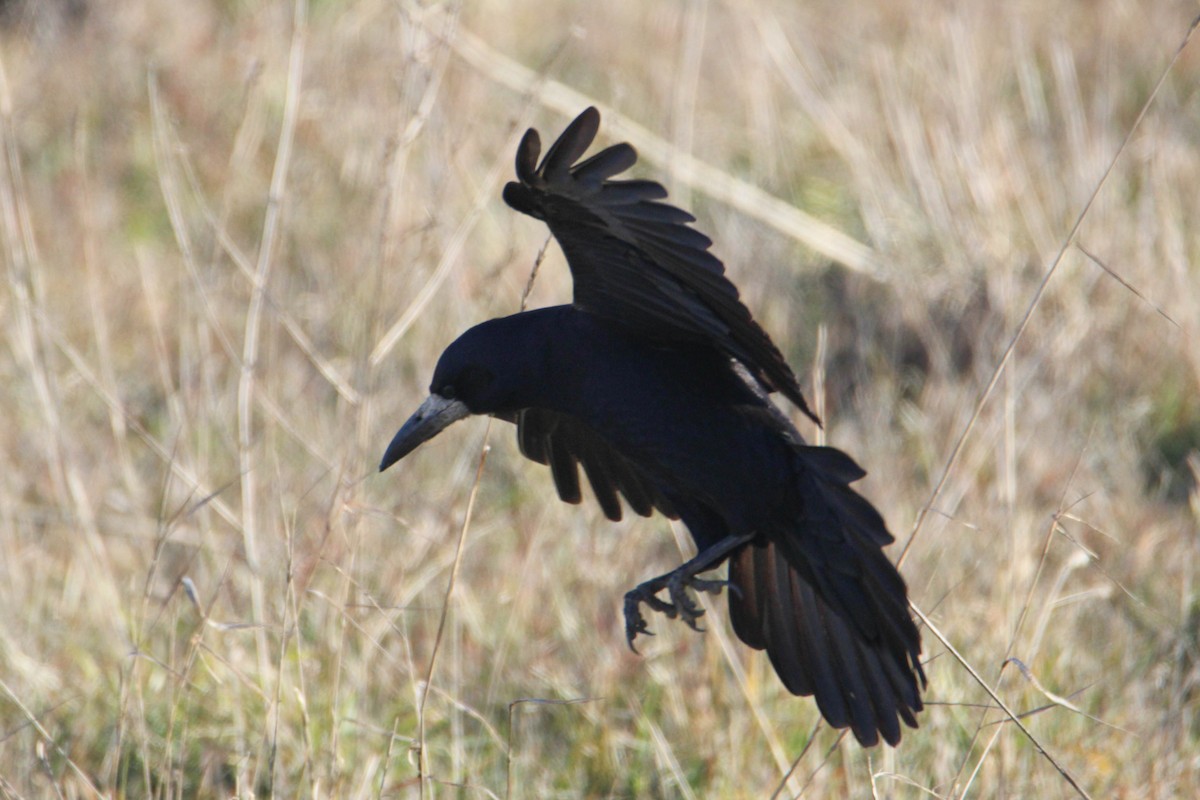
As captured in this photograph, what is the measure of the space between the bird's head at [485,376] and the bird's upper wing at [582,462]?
263 millimetres

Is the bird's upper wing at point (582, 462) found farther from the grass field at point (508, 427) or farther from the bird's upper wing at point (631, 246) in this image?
the bird's upper wing at point (631, 246)

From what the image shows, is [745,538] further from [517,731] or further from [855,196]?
[855,196]

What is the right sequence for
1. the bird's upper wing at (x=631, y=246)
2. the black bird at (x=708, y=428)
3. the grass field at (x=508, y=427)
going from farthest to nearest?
the grass field at (x=508, y=427), the black bird at (x=708, y=428), the bird's upper wing at (x=631, y=246)

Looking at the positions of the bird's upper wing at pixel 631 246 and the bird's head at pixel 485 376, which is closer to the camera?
the bird's upper wing at pixel 631 246

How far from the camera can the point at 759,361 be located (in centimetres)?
275

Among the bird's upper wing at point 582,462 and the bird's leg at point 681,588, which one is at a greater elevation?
the bird's upper wing at point 582,462

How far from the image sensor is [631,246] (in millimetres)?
2637

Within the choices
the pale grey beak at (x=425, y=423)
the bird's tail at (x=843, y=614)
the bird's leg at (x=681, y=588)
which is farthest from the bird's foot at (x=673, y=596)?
the pale grey beak at (x=425, y=423)

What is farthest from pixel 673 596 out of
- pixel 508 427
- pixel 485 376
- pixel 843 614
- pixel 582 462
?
pixel 508 427

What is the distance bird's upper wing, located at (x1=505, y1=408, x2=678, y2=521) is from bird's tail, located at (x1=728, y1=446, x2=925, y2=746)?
363 mm

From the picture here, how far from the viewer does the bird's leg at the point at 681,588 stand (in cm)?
287

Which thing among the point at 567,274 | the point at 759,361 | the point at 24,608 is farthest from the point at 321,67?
the point at 759,361

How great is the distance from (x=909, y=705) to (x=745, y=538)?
1.51 ft

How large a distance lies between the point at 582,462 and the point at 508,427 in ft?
5.90
